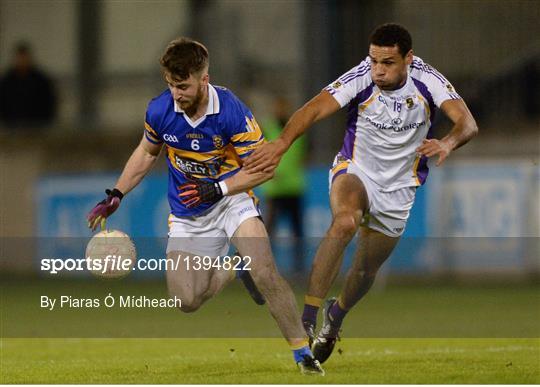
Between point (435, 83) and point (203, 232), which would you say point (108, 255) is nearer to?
point (203, 232)

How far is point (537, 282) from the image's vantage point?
1638cm

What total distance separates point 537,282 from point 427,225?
1591 millimetres

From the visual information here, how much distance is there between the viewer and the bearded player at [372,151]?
8.92 metres

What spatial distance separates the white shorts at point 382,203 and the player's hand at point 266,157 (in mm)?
1070

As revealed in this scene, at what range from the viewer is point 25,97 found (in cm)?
2028

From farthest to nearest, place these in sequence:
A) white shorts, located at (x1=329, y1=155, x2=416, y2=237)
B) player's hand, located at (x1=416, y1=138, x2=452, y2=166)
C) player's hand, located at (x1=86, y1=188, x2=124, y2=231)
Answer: white shorts, located at (x1=329, y1=155, x2=416, y2=237)
player's hand, located at (x1=86, y1=188, x2=124, y2=231)
player's hand, located at (x1=416, y1=138, x2=452, y2=166)

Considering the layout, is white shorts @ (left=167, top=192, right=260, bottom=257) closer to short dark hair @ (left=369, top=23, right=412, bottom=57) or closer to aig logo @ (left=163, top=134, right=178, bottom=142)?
aig logo @ (left=163, top=134, right=178, bottom=142)

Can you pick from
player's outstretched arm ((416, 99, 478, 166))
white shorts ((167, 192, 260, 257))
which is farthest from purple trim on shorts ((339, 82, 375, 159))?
white shorts ((167, 192, 260, 257))

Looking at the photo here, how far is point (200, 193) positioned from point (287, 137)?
0.71 metres

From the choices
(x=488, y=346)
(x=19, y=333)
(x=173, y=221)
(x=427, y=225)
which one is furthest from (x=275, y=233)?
(x=173, y=221)

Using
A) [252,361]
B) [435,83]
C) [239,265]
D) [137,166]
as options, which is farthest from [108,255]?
[435,83]

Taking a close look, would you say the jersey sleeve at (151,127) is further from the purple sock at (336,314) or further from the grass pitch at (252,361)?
the purple sock at (336,314)

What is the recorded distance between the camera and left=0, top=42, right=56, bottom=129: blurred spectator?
20.1 meters

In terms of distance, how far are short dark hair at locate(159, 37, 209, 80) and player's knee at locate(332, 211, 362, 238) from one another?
1.38 meters
